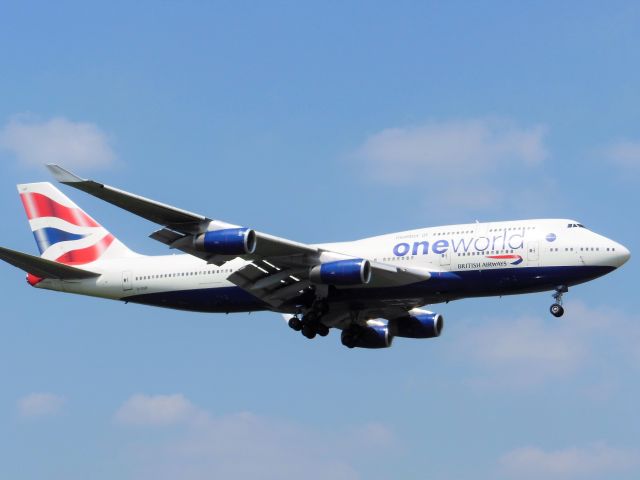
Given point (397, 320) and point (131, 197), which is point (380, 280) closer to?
point (397, 320)

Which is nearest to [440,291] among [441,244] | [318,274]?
[441,244]

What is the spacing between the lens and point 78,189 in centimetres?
4128

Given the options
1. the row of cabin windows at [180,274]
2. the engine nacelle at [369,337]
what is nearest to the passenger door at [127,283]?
the row of cabin windows at [180,274]

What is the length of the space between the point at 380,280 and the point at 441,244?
9.09ft

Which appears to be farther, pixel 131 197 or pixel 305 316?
pixel 305 316

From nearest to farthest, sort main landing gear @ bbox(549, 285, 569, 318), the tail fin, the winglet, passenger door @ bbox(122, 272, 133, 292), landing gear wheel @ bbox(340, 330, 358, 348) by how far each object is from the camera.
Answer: the winglet, main landing gear @ bbox(549, 285, 569, 318), passenger door @ bbox(122, 272, 133, 292), landing gear wheel @ bbox(340, 330, 358, 348), the tail fin

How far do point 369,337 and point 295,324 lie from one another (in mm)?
5725

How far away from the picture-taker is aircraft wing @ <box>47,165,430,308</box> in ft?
141

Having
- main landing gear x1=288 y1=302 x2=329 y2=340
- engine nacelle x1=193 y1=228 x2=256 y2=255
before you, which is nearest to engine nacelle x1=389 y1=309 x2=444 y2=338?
main landing gear x1=288 y1=302 x2=329 y2=340

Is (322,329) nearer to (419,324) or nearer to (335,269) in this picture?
(335,269)

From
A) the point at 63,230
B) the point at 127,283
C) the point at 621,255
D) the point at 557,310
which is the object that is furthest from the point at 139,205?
the point at 621,255

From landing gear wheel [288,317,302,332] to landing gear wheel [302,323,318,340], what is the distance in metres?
0.24

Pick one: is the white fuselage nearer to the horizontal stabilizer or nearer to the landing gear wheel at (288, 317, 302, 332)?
the landing gear wheel at (288, 317, 302, 332)

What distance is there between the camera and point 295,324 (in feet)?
159
